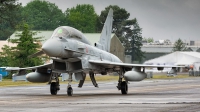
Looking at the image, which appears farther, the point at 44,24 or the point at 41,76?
the point at 44,24

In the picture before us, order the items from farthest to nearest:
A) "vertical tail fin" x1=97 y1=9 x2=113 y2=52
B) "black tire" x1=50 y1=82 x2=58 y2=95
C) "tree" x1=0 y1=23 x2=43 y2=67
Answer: "tree" x1=0 y1=23 x2=43 y2=67 → "vertical tail fin" x1=97 y1=9 x2=113 y2=52 → "black tire" x1=50 y1=82 x2=58 y2=95

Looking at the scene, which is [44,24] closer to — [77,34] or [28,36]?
[28,36]

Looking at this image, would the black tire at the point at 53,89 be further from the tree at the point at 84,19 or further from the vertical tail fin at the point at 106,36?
the tree at the point at 84,19

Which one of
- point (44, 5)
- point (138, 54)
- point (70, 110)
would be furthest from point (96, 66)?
point (44, 5)

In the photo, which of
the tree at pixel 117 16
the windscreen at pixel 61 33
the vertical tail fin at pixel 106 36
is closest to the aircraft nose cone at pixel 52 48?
the windscreen at pixel 61 33

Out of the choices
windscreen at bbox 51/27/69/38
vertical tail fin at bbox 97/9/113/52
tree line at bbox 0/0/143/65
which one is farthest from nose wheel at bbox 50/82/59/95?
tree line at bbox 0/0/143/65

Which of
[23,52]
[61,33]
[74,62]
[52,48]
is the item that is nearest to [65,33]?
[61,33]

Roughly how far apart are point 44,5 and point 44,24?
1596 centimetres

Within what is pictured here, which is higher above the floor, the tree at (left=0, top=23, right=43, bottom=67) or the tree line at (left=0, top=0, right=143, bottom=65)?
the tree line at (left=0, top=0, right=143, bottom=65)

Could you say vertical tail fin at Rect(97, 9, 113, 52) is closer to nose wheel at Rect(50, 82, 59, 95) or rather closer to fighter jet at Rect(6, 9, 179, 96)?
fighter jet at Rect(6, 9, 179, 96)

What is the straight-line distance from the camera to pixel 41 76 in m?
28.6

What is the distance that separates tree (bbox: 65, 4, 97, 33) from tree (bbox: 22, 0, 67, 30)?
3.09 metres

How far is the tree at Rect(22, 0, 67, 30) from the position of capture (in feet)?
470

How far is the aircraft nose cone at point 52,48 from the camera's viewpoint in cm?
2422
